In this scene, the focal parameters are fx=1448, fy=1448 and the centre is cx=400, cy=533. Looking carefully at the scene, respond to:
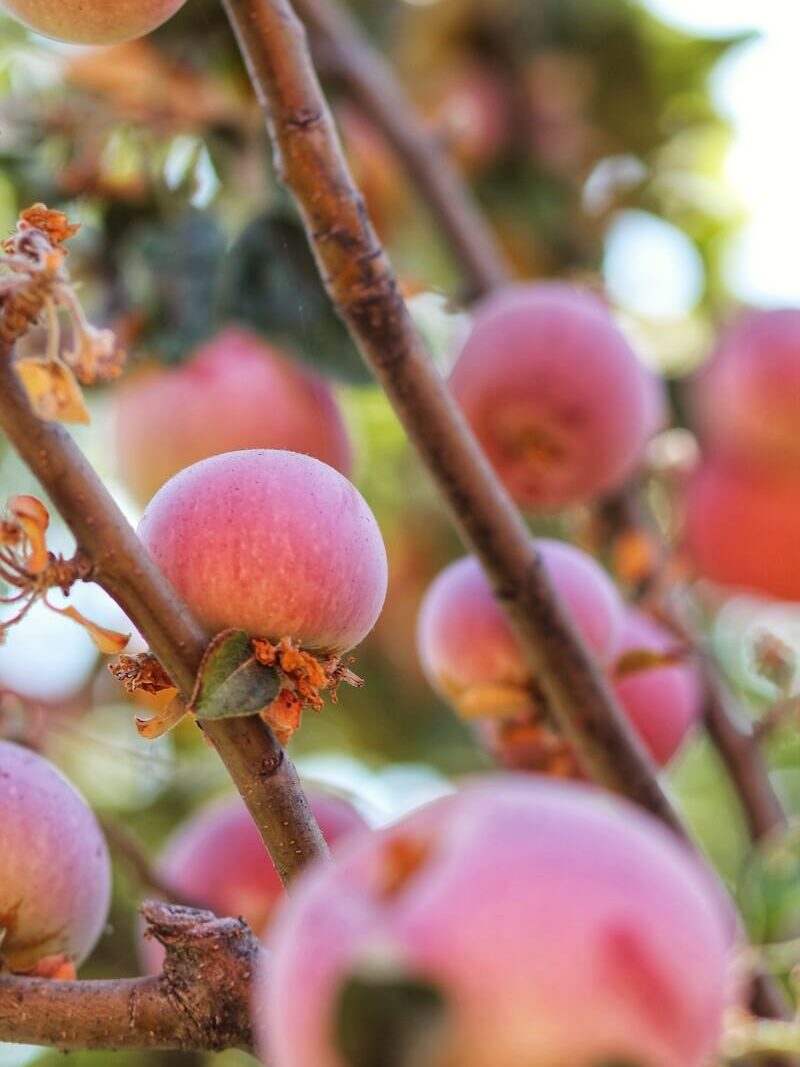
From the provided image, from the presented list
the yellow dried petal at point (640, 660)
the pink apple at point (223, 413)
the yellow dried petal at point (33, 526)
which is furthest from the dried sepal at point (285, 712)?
the pink apple at point (223, 413)

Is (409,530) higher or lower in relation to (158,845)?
higher

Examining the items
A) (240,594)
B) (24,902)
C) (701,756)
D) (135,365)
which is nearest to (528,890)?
(240,594)

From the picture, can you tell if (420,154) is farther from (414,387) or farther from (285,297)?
(414,387)

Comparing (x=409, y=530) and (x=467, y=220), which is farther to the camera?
(x=409, y=530)

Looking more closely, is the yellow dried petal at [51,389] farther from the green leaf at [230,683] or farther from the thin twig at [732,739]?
the thin twig at [732,739]

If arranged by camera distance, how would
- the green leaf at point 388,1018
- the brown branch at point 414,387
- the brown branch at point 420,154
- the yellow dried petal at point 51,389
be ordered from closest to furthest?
the green leaf at point 388,1018 < the yellow dried petal at point 51,389 < the brown branch at point 414,387 < the brown branch at point 420,154

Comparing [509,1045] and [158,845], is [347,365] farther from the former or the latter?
[509,1045]
